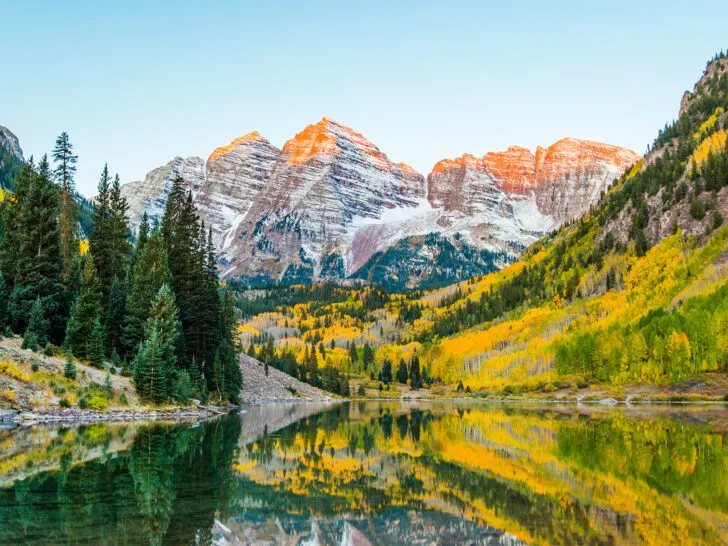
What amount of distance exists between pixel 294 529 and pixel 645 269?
172m

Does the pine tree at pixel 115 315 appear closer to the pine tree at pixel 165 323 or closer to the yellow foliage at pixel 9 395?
the pine tree at pixel 165 323

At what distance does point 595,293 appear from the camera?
19138cm

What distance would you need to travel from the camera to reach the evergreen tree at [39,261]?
6781cm

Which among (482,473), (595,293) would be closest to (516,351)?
(595,293)

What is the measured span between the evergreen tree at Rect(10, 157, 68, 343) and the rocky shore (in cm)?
1404

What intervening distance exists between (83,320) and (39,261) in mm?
9475

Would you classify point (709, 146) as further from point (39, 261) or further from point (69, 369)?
point (69, 369)

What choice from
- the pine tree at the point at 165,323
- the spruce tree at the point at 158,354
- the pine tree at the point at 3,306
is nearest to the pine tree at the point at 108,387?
the spruce tree at the point at 158,354

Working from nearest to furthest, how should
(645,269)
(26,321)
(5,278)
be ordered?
(26,321), (5,278), (645,269)

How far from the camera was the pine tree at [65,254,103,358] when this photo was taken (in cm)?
6619

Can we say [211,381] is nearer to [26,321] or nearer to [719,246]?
[26,321]

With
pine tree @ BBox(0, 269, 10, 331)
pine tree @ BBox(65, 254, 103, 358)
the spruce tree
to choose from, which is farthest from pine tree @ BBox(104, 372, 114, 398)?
pine tree @ BBox(0, 269, 10, 331)

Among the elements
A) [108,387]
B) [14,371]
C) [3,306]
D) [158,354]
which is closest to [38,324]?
[3,306]

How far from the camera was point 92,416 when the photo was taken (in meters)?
58.4
